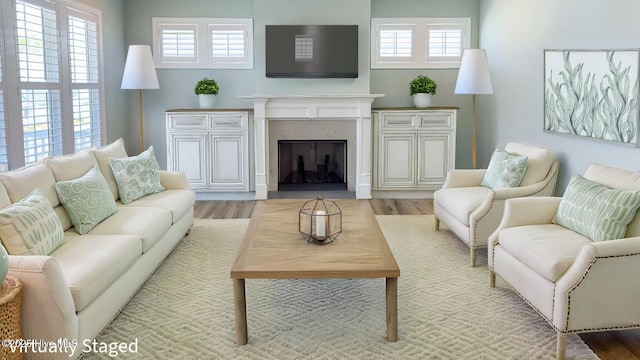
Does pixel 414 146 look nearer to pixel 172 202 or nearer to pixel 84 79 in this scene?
pixel 172 202

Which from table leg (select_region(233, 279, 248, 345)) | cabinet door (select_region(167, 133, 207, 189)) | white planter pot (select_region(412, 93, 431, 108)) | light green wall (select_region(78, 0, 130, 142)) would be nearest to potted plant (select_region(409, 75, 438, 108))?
white planter pot (select_region(412, 93, 431, 108))

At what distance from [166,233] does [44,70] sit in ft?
6.21

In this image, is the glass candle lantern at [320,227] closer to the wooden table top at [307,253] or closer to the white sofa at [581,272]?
the wooden table top at [307,253]

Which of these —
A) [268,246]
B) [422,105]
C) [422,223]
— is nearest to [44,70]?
[268,246]

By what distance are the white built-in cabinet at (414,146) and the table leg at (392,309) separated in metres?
4.16

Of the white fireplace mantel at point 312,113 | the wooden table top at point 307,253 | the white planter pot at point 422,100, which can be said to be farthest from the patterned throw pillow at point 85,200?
the white planter pot at point 422,100

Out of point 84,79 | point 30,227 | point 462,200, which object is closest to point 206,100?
point 84,79

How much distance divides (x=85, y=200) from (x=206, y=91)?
353 centimetres

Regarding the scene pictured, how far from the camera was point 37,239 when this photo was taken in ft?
10.3

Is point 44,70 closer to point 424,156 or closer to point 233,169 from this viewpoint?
point 233,169

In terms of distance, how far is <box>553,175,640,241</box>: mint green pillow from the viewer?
3309 mm

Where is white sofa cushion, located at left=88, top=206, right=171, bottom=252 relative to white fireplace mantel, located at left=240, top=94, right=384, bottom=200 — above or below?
below

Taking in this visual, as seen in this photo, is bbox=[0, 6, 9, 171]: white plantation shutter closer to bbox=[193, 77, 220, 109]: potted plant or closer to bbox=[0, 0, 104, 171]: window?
bbox=[0, 0, 104, 171]: window

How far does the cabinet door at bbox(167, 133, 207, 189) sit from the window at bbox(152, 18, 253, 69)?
3.33 ft
